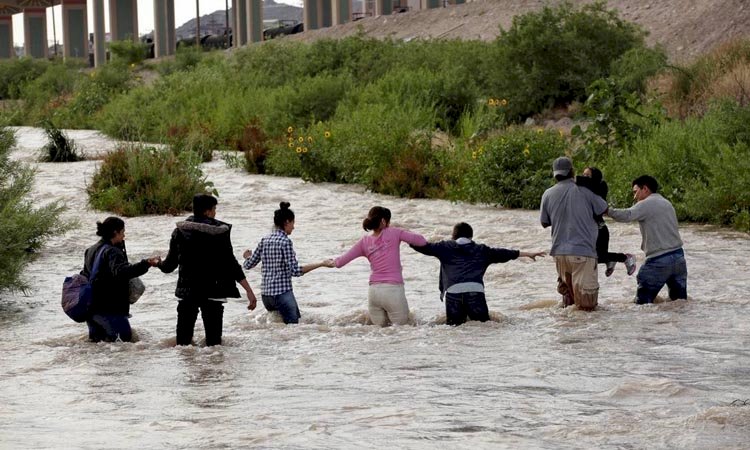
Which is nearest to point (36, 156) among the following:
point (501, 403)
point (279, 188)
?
point (279, 188)

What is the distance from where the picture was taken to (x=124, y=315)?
10.9 meters

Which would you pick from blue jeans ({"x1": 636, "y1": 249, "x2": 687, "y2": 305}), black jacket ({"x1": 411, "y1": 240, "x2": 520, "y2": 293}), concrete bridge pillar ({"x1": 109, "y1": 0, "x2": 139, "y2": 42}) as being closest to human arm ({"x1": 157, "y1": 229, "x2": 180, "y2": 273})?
black jacket ({"x1": 411, "y1": 240, "x2": 520, "y2": 293})

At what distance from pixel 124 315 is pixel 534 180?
10.4 m

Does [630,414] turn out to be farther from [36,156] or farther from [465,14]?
[465,14]

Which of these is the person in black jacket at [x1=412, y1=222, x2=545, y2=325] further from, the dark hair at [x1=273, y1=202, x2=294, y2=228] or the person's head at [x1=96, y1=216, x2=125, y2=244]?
the person's head at [x1=96, y1=216, x2=125, y2=244]

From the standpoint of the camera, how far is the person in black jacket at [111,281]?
1038cm

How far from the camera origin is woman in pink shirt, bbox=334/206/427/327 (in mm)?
11086

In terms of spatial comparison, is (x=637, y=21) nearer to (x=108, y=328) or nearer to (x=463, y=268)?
(x=463, y=268)

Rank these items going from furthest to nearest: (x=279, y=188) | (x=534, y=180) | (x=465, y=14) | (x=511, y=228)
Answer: (x=465, y=14) < (x=279, y=188) < (x=534, y=180) < (x=511, y=228)

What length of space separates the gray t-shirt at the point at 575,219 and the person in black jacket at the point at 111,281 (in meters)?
3.58

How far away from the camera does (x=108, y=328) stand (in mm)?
10914

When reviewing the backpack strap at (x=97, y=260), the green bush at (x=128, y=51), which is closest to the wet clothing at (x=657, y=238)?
the backpack strap at (x=97, y=260)

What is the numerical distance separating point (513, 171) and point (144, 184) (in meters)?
6.21

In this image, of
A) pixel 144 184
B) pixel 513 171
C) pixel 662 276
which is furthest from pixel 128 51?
pixel 662 276
